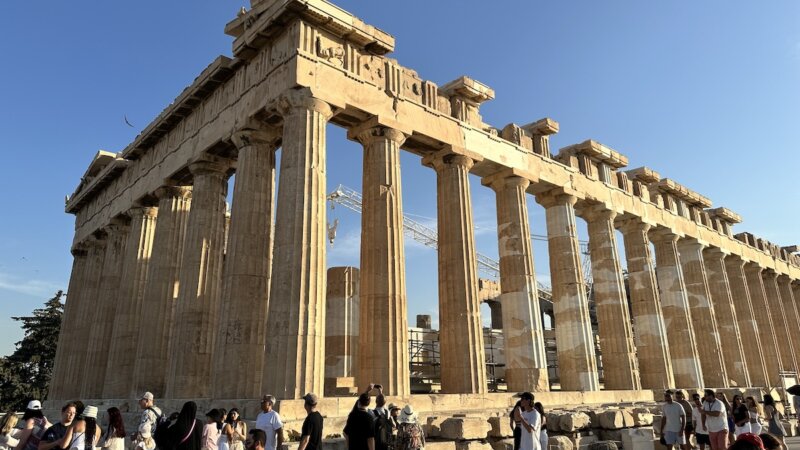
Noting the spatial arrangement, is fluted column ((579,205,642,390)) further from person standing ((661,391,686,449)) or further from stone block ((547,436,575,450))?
stone block ((547,436,575,450))

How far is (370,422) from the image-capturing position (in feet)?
27.2

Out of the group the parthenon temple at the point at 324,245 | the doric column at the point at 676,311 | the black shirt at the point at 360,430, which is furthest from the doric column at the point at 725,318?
the black shirt at the point at 360,430

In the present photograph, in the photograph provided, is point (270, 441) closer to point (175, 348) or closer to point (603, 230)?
point (175, 348)

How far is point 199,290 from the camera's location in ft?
65.6

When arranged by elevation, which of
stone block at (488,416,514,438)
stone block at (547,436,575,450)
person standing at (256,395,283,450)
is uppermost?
person standing at (256,395,283,450)

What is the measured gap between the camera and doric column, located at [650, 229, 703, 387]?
29.2 metres

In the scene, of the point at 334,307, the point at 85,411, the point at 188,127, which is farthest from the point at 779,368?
the point at 85,411

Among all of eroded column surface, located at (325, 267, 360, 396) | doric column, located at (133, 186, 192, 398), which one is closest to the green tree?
doric column, located at (133, 186, 192, 398)

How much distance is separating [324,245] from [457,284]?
563 centimetres

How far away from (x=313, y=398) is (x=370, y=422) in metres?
0.97

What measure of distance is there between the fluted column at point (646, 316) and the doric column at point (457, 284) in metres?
12.7

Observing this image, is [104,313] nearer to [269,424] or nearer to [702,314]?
[269,424]

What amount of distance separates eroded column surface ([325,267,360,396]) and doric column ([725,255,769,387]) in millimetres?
28594

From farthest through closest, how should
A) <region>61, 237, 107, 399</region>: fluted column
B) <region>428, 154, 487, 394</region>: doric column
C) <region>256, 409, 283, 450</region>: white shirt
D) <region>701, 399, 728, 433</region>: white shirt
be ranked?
<region>61, 237, 107, 399</region>: fluted column
<region>428, 154, 487, 394</region>: doric column
<region>701, 399, 728, 433</region>: white shirt
<region>256, 409, 283, 450</region>: white shirt
